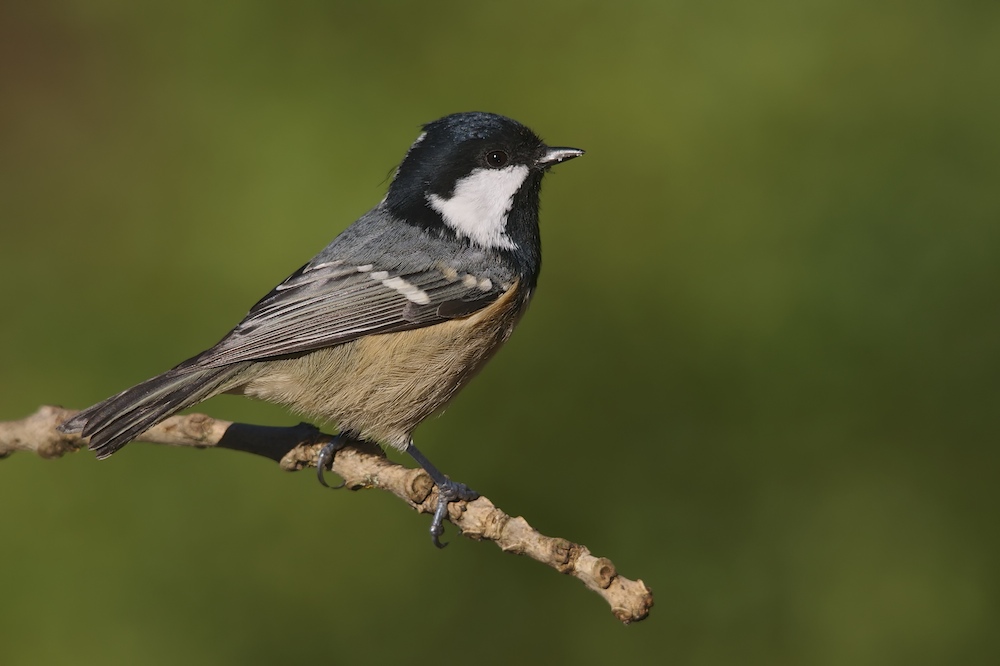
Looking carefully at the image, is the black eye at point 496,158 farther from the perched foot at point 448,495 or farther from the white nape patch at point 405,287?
the perched foot at point 448,495

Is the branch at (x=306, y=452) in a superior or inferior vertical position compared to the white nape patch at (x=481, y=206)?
inferior


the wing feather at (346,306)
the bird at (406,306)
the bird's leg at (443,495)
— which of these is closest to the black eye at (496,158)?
the bird at (406,306)

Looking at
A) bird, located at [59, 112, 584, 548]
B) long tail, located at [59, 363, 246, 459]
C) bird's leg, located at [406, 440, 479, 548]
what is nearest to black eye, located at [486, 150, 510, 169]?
bird, located at [59, 112, 584, 548]

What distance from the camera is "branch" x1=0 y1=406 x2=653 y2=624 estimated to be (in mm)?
1944

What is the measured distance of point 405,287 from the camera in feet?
9.13

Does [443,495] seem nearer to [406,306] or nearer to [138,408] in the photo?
[406,306]

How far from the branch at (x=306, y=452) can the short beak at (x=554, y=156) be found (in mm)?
916

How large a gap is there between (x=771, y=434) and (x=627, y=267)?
0.68 metres

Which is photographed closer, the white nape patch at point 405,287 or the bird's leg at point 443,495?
the bird's leg at point 443,495

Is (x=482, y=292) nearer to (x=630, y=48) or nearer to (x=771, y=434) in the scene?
(x=771, y=434)

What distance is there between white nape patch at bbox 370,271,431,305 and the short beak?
511 mm

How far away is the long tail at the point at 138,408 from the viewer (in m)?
2.36

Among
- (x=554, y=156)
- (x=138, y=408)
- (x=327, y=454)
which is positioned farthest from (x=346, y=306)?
(x=554, y=156)

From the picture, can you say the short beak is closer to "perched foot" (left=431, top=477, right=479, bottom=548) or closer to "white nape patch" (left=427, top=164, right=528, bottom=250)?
"white nape patch" (left=427, top=164, right=528, bottom=250)
